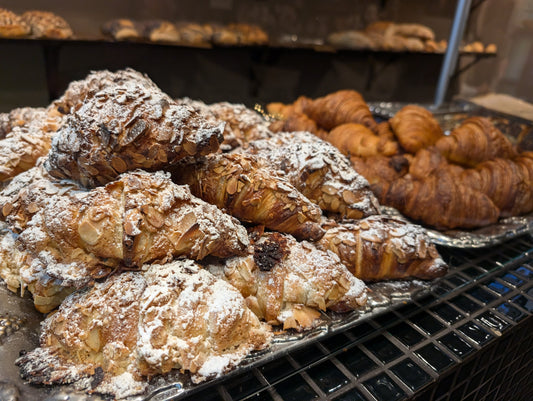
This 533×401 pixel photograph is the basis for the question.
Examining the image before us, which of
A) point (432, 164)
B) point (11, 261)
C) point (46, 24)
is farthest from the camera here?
point (46, 24)

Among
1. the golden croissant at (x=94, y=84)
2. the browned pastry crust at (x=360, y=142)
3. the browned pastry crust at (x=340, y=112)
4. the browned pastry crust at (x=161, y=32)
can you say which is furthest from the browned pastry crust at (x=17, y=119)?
the browned pastry crust at (x=161, y=32)

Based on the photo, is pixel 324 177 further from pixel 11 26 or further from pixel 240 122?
pixel 11 26

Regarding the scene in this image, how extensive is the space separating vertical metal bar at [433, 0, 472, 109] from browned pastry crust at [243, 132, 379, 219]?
7.42 ft

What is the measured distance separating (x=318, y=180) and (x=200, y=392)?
76 cm

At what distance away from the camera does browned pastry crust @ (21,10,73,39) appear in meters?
2.68

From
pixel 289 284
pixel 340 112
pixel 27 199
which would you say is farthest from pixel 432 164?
pixel 27 199

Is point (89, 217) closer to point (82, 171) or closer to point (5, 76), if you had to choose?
point (82, 171)

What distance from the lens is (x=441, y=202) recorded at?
167 centimetres

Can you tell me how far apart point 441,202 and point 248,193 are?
37.5 inches

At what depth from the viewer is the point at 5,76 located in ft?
8.98

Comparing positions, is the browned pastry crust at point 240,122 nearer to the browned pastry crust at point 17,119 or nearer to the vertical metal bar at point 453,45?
the browned pastry crust at point 17,119

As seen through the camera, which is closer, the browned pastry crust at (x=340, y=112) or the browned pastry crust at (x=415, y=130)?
the browned pastry crust at (x=415, y=130)

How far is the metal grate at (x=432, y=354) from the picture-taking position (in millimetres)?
975

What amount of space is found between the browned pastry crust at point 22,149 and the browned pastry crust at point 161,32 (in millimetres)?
2078
